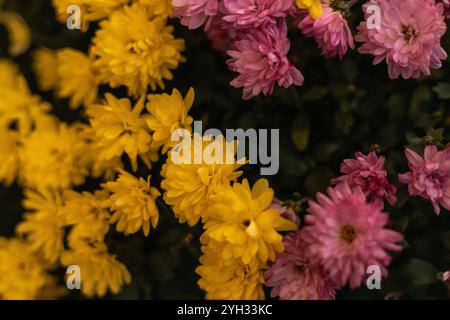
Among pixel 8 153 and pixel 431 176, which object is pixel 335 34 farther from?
pixel 8 153

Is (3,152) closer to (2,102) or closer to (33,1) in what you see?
(2,102)

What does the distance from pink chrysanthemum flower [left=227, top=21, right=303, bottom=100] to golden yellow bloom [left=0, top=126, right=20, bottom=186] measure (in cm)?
76

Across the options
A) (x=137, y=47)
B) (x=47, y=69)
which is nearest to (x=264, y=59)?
(x=137, y=47)

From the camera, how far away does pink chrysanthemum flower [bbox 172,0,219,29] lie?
128cm

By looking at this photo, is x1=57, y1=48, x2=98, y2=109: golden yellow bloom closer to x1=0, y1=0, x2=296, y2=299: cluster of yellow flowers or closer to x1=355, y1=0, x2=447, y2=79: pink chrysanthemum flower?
x1=0, y1=0, x2=296, y2=299: cluster of yellow flowers

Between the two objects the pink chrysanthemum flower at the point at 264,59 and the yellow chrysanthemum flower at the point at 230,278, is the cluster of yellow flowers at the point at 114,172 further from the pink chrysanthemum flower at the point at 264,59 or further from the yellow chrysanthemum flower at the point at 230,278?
the pink chrysanthemum flower at the point at 264,59

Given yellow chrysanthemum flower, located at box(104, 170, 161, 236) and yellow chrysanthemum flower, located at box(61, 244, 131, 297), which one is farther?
yellow chrysanthemum flower, located at box(61, 244, 131, 297)

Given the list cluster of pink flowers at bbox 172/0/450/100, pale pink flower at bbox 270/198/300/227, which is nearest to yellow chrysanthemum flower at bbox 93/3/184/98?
cluster of pink flowers at bbox 172/0/450/100

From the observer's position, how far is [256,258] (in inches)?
48.5

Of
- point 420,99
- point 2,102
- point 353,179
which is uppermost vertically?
point 2,102

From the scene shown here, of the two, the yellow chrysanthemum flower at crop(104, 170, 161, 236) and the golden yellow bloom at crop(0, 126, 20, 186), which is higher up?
the golden yellow bloom at crop(0, 126, 20, 186)

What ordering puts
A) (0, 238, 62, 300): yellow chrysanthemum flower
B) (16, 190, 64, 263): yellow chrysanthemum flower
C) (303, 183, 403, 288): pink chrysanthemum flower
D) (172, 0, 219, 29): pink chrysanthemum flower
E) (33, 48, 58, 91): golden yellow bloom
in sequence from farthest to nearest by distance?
(33, 48, 58, 91): golden yellow bloom → (0, 238, 62, 300): yellow chrysanthemum flower → (16, 190, 64, 263): yellow chrysanthemum flower → (172, 0, 219, 29): pink chrysanthemum flower → (303, 183, 403, 288): pink chrysanthemum flower

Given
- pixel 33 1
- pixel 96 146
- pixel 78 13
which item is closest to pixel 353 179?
pixel 96 146

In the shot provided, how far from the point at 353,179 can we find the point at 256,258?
26 centimetres
